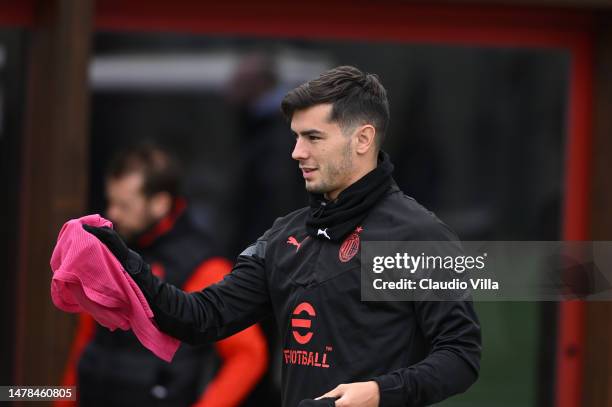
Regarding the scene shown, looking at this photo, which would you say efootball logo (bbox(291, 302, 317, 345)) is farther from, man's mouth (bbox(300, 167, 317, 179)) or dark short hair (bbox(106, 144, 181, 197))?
dark short hair (bbox(106, 144, 181, 197))

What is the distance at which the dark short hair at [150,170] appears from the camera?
440 centimetres

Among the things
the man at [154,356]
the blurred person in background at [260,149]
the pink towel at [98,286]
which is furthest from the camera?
the blurred person in background at [260,149]

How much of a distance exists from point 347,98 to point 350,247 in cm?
40

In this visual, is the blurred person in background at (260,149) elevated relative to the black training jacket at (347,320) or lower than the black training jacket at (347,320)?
elevated

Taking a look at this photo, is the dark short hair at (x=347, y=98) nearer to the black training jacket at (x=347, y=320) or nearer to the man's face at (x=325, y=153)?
the man's face at (x=325, y=153)

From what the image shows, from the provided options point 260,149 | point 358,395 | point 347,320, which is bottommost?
point 358,395

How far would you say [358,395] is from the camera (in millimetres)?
2811

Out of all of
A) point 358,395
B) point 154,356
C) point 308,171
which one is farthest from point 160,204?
point 358,395

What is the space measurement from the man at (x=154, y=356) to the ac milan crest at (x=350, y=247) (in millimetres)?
1271

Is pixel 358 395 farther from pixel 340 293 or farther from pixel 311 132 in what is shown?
pixel 311 132

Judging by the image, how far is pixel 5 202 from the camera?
513 cm

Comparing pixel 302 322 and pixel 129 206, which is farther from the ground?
pixel 129 206

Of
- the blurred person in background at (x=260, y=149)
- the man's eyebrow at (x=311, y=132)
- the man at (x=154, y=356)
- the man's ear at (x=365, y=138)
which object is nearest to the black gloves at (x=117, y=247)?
the man's eyebrow at (x=311, y=132)

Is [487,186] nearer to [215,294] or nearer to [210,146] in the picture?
[210,146]
